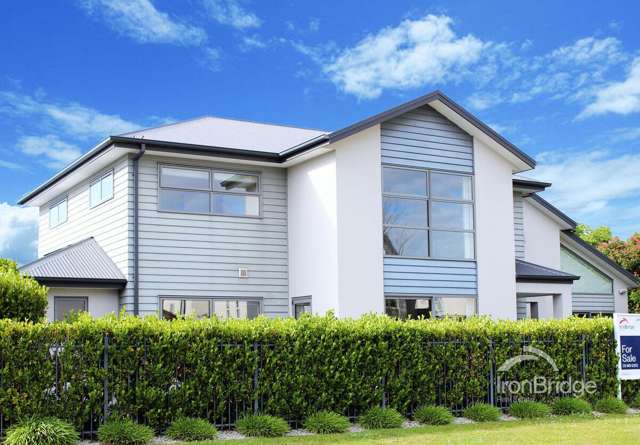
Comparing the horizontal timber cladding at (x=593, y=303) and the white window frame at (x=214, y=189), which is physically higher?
the white window frame at (x=214, y=189)

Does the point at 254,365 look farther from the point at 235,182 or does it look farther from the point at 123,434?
the point at 235,182

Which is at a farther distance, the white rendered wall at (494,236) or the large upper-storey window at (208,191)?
the white rendered wall at (494,236)

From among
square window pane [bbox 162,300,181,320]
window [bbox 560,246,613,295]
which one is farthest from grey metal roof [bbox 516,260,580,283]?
square window pane [bbox 162,300,181,320]

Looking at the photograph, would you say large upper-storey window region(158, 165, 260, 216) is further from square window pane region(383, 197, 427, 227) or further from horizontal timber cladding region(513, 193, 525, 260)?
horizontal timber cladding region(513, 193, 525, 260)

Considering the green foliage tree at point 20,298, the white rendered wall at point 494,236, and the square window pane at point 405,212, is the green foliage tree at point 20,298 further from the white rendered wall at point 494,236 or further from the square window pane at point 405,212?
the white rendered wall at point 494,236

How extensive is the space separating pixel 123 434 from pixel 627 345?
35.6 feet

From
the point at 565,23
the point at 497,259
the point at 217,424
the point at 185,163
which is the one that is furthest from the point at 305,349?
the point at 565,23

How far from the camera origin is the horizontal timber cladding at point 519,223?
83.7 feet

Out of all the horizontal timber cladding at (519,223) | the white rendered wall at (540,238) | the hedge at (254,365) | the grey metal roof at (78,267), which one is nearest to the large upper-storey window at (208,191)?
the grey metal roof at (78,267)

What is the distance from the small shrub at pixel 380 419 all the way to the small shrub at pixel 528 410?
261 centimetres

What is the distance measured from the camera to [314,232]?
66.3 feet

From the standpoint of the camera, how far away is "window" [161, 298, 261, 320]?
774 inches

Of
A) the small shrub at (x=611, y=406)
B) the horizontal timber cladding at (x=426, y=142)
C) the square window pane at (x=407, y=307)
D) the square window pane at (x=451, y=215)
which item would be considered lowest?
the small shrub at (x=611, y=406)

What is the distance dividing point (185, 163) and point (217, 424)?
8143 millimetres
